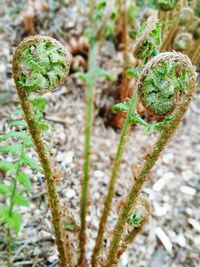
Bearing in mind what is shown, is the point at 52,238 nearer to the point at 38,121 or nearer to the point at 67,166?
the point at 67,166

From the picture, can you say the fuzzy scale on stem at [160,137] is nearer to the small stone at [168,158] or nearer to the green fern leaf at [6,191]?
the green fern leaf at [6,191]

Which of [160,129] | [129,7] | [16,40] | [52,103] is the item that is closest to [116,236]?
[160,129]

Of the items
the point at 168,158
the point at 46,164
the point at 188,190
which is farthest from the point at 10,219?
the point at 168,158

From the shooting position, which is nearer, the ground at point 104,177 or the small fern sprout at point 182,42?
the ground at point 104,177

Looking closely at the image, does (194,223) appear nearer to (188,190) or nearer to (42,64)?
(188,190)

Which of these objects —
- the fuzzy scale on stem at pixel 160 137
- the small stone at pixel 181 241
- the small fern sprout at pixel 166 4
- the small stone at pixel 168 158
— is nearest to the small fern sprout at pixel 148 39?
the fuzzy scale on stem at pixel 160 137

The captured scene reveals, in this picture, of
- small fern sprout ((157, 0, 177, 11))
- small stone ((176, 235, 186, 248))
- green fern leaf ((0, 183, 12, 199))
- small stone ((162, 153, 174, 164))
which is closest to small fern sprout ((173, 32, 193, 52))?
small fern sprout ((157, 0, 177, 11))
